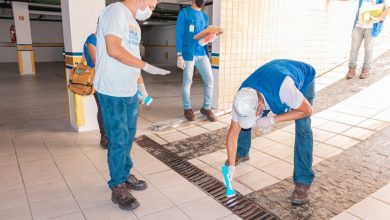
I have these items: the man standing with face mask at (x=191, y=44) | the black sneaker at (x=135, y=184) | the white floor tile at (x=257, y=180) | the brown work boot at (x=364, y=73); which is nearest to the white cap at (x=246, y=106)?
the white floor tile at (x=257, y=180)

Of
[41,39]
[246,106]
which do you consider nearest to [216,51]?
[246,106]

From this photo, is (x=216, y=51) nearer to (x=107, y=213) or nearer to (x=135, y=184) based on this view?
(x=135, y=184)

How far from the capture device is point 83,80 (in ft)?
11.0

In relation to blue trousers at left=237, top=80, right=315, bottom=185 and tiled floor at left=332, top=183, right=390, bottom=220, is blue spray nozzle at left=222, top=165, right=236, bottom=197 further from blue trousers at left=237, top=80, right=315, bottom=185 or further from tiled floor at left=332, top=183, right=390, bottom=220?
tiled floor at left=332, top=183, right=390, bottom=220

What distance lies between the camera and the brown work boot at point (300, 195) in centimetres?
250

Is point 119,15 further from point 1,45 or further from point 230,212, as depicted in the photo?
point 1,45

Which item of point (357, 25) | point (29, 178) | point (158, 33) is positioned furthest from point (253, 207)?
point (158, 33)

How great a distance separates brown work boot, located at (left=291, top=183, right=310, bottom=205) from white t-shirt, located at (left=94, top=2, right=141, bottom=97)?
→ 1703mm

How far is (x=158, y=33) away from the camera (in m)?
22.8

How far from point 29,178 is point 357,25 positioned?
6401 mm

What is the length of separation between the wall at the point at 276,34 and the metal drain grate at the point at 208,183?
6.89 ft

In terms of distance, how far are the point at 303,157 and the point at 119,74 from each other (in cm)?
171

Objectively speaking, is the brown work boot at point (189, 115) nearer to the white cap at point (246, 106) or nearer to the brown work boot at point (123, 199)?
the brown work boot at point (123, 199)

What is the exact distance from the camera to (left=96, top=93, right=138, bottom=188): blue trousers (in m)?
2.32
